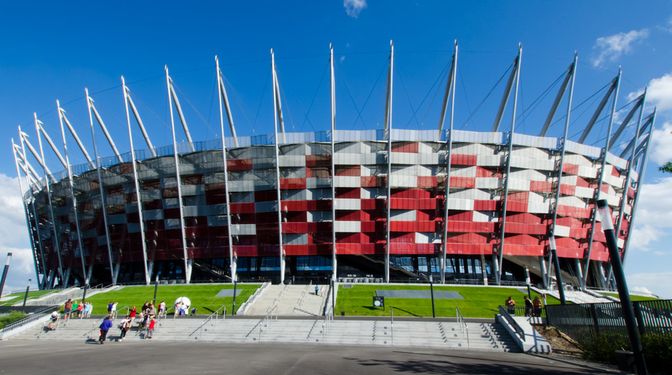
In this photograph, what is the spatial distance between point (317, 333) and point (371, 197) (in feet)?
110

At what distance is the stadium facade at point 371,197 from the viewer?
5803 centimetres

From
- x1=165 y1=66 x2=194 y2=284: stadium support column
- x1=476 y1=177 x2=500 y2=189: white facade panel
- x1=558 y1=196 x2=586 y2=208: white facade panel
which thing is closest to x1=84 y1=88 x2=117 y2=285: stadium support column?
x1=165 y1=66 x2=194 y2=284: stadium support column

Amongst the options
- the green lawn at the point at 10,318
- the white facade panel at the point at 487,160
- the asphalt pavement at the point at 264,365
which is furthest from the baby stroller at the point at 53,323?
the white facade panel at the point at 487,160

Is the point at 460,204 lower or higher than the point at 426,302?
higher

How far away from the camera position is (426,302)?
137 ft

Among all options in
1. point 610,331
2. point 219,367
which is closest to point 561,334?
point 610,331

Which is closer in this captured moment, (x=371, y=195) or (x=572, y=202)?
(x=371, y=195)

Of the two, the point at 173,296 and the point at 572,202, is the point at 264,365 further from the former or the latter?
the point at 572,202

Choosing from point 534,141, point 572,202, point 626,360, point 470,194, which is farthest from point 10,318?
point 572,202

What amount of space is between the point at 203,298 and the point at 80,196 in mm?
37460

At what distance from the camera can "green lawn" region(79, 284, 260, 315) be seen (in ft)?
138

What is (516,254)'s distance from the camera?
58500 millimetres

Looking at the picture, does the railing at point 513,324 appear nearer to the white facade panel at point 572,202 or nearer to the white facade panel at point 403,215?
the white facade panel at point 403,215

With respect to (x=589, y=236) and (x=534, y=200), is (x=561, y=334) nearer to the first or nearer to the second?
(x=534, y=200)
